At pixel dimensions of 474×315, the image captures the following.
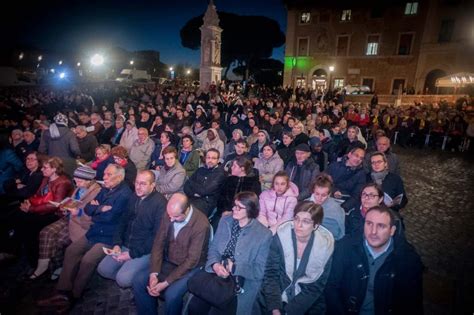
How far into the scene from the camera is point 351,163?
4.78 m

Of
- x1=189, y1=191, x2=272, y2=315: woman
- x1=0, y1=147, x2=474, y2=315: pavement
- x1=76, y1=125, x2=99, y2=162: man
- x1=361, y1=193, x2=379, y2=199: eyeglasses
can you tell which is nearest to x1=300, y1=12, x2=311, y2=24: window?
x1=0, y1=147, x2=474, y2=315: pavement

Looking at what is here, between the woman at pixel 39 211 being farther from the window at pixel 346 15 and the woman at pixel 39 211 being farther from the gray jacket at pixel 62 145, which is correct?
the window at pixel 346 15

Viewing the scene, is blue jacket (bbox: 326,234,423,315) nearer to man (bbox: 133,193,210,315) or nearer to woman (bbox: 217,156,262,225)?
man (bbox: 133,193,210,315)

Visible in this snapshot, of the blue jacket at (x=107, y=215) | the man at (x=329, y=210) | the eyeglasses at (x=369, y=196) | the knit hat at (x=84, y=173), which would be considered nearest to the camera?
the eyeglasses at (x=369, y=196)

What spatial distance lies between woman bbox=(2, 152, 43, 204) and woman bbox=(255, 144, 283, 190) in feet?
12.7

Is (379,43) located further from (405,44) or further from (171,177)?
(171,177)

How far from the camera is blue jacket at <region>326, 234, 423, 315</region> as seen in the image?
8.35 feet

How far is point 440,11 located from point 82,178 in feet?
116

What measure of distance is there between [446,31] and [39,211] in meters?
35.9

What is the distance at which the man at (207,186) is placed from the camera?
4.59 metres

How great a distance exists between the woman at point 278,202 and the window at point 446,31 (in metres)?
33.2

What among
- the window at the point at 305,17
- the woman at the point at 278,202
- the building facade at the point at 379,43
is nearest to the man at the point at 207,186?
the woman at the point at 278,202

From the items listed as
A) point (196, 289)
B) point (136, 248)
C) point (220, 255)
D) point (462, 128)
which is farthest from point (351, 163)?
point (462, 128)

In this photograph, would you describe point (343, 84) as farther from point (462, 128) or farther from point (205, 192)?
point (205, 192)
